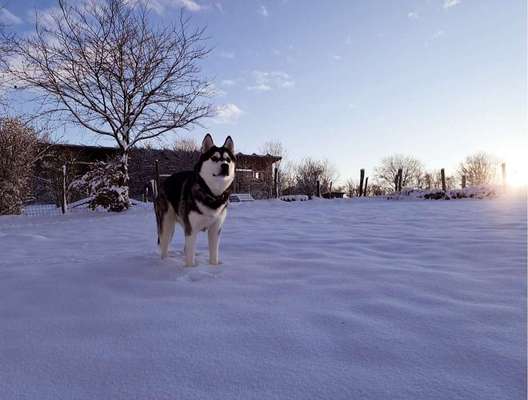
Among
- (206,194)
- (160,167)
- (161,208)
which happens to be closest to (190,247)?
(206,194)

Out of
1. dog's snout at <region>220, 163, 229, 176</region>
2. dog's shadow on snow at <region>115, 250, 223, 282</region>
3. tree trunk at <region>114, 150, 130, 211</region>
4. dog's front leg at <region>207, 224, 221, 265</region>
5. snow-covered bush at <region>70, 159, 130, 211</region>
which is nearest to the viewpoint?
dog's shadow on snow at <region>115, 250, 223, 282</region>

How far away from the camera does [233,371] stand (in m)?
1.24

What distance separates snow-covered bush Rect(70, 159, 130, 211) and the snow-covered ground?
951 cm

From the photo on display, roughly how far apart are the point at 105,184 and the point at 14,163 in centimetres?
367

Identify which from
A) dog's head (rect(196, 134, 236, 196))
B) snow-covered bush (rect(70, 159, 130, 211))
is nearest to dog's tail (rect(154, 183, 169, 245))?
dog's head (rect(196, 134, 236, 196))

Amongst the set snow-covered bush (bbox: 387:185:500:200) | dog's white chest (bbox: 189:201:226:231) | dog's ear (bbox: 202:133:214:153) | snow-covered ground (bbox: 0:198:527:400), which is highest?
dog's ear (bbox: 202:133:214:153)

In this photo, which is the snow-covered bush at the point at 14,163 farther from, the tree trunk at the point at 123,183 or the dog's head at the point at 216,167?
the dog's head at the point at 216,167

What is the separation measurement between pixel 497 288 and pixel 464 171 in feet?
204

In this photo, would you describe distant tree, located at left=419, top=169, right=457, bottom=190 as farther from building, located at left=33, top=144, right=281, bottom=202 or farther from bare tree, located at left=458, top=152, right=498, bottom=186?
building, located at left=33, top=144, right=281, bottom=202

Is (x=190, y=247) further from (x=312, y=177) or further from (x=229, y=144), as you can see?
(x=312, y=177)

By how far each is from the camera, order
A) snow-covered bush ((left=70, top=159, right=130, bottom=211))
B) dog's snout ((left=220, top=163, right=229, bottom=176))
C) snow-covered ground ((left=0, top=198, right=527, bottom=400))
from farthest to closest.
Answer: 1. snow-covered bush ((left=70, top=159, right=130, bottom=211))
2. dog's snout ((left=220, top=163, right=229, bottom=176))
3. snow-covered ground ((left=0, top=198, right=527, bottom=400))

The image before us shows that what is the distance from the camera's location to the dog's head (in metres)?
2.84

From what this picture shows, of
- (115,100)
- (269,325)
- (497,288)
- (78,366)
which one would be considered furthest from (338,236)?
(115,100)

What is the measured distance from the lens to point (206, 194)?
9.36ft
